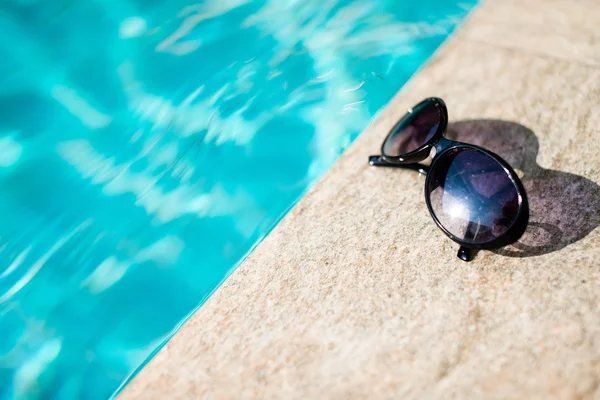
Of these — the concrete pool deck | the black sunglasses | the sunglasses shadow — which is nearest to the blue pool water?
the concrete pool deck

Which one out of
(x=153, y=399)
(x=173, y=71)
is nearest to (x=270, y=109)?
(x=173, y=71)

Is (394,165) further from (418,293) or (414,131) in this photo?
(418,293)

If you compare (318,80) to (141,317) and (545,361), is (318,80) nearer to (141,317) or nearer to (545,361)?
(141,317)

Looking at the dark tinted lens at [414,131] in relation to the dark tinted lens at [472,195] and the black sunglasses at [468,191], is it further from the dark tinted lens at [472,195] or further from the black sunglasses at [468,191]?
the dark tinted lens at [472,195]

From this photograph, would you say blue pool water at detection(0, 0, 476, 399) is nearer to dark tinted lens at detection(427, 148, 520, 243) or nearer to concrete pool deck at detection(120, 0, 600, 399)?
concrete pool deck at detection(120, 0, 600, 399)

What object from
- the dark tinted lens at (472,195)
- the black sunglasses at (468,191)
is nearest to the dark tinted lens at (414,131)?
the black sunglasses at (468,191)
